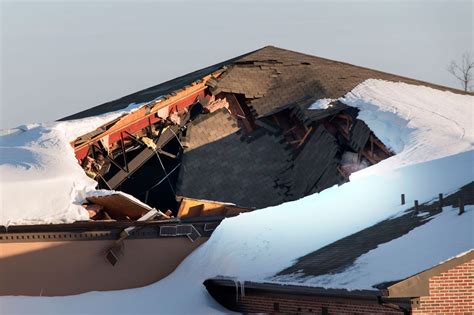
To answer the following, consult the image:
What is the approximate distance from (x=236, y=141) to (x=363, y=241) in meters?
12.1

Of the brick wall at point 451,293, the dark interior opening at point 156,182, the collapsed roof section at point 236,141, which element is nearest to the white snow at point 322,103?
the collapsed roof section at point 236,141

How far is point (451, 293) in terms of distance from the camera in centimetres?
2030

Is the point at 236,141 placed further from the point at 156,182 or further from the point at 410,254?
the point at 410,254

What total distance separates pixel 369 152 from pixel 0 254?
9619mm

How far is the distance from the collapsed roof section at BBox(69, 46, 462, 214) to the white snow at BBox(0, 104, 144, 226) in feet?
2.60

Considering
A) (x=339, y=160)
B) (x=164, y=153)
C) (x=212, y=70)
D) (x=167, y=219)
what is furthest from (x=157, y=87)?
(x=167, y=219)

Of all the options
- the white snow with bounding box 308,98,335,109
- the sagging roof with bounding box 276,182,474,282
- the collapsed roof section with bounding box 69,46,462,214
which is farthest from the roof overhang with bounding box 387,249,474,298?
the white snow with bounding box 308,98,335,109

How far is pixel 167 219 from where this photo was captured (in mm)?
27156

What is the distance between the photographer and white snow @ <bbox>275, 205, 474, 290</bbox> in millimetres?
20547

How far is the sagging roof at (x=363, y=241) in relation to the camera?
22797 millimetres

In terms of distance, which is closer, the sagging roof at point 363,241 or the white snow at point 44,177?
the sagging roof at point 363,241

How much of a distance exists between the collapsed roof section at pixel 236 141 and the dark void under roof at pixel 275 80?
0.14 feet

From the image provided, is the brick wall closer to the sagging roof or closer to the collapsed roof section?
the sagging roof

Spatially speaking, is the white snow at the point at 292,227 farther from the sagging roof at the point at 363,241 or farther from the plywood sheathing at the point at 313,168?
the plywood sheathing at the point at 313,168
